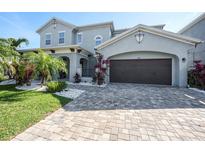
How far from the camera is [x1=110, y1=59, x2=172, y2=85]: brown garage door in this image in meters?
12.4

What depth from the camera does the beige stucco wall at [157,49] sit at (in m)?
11.2

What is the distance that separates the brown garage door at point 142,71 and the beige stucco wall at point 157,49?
1.85 ft

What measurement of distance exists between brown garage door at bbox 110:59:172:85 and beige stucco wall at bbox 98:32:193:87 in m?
0.56

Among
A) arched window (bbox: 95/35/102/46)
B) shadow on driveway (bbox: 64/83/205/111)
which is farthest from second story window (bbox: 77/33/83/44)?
shadow on driveway (bbox: 64/83/205/111)

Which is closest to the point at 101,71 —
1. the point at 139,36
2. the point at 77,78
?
the point at 77,78

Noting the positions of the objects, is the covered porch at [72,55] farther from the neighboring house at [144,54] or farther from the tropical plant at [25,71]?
the tropical plant at [25,71]

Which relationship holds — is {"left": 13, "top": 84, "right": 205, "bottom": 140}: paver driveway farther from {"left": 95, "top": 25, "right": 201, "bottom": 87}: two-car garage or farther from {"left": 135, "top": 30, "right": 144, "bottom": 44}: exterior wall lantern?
{"left": 135, "top": 30, "right": 144, "bottom": 44}: exterior wall lantern

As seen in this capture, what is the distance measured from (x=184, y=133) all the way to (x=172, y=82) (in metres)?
9.88

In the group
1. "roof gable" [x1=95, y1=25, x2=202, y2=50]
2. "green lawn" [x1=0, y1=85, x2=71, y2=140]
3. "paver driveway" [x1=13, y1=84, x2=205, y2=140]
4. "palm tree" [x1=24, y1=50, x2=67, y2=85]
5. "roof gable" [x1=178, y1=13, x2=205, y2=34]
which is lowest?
"paver driveway" [x1=13, y1=84, x2=205, y2=140]

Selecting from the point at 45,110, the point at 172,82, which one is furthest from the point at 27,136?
the point at 172,82

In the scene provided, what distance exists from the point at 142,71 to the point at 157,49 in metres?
2.53

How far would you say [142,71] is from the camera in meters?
13.1

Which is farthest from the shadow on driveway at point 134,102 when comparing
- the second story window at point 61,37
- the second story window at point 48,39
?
the second story window at point 48,39
